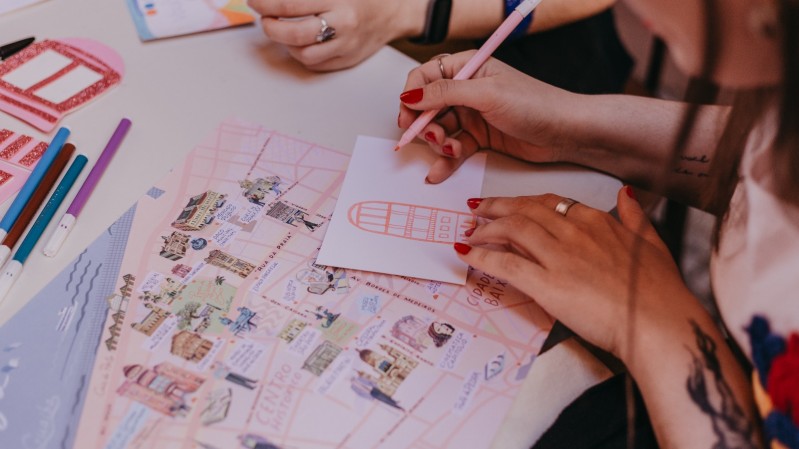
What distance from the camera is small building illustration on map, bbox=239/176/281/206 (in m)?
0.76

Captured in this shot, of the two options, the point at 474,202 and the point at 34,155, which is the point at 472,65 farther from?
the point at 34,155

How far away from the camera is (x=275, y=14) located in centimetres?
87

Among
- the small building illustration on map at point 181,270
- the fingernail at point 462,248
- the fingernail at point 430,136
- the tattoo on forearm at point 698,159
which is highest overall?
the tattoo on forearm at point 698,159

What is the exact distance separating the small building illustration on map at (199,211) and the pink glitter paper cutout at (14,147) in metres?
0.21

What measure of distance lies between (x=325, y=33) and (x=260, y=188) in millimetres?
224

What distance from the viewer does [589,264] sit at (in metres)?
0.67

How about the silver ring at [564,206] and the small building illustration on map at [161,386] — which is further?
the silver ring at [564,206]

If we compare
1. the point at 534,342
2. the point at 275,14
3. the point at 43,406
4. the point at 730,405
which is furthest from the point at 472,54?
the point at 43,406

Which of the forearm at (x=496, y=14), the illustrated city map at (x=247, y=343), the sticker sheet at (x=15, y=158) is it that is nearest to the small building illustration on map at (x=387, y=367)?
the illustrated city map at (x=247, y=343)

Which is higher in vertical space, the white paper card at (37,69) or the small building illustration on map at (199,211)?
the white paper card at (37,69)

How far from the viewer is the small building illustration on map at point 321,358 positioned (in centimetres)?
62

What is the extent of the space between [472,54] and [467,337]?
13.7 inches

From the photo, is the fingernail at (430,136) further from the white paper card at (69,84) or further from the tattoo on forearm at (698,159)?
the white paper card at (69,84)

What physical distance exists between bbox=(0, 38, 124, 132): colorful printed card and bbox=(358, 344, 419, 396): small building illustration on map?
467mm
